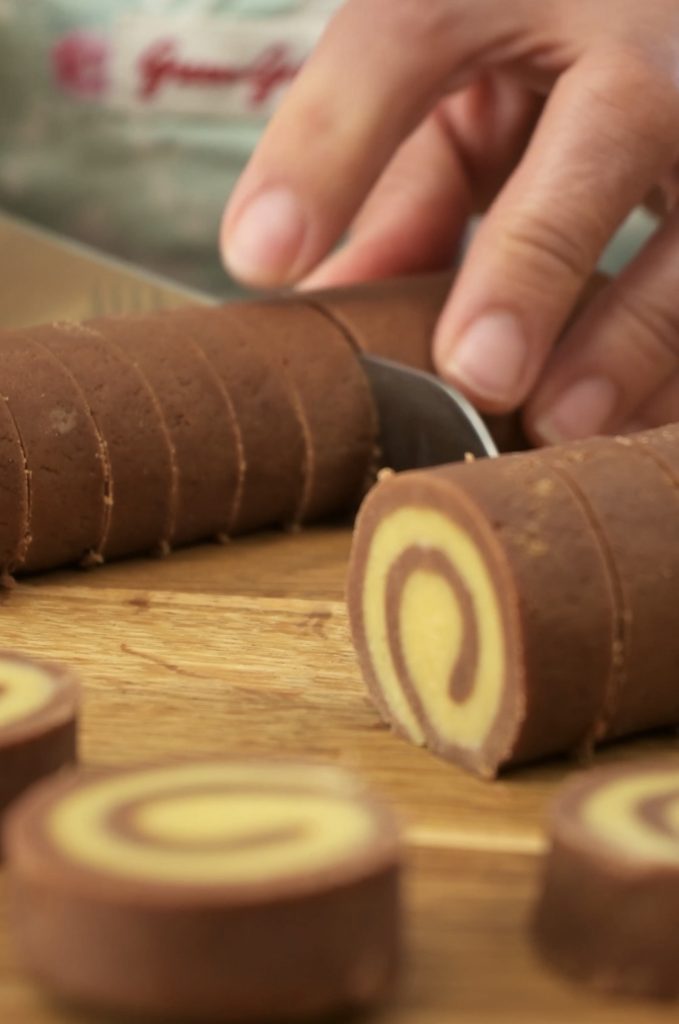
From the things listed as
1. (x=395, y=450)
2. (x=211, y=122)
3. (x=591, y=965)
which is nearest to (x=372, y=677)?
(x=591, y=965)

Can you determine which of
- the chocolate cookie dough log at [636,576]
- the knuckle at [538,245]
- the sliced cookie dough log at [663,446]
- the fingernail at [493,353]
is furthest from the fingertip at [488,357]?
the chocolate cookie dough log at [636,576]

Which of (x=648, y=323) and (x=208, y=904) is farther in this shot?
(x=648, y=323)

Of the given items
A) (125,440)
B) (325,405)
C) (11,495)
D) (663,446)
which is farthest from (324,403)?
(663,446)

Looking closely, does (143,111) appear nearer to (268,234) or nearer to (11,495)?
(268,234)

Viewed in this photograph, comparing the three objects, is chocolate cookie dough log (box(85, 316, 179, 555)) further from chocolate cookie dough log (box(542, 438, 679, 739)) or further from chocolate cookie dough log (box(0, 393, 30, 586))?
chocolate cookie dough log (box(542, 438, 679, 739))

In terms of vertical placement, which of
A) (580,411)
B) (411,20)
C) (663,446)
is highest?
(411,20)

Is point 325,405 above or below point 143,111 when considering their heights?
below
